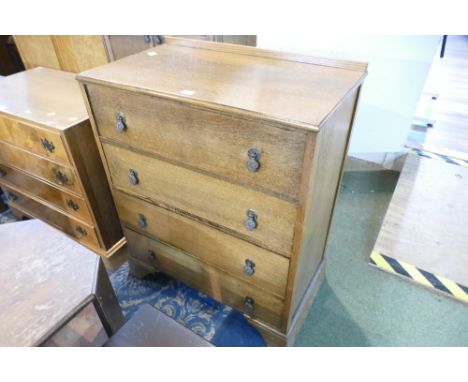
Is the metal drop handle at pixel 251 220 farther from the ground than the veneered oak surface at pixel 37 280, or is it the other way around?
the metal drop handle at pixel 251 220

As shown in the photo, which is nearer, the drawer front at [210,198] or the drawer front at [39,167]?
the drawer front at [210,198]

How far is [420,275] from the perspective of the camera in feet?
5.74

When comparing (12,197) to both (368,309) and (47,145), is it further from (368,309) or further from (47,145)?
(368,309)

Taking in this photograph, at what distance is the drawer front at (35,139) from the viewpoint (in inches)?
56.6

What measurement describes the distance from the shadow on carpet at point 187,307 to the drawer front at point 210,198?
61 centimetres

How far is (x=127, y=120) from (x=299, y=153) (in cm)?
62

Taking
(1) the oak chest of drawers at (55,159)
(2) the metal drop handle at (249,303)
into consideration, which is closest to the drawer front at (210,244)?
(2) the metal drop handle at (249,303)

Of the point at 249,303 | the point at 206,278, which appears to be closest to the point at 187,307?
the point at 206,278

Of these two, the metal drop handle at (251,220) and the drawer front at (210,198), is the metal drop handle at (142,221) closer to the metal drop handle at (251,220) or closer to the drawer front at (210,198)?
the drawer front at (210,198)

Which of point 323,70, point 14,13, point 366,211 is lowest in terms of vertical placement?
point 366,211

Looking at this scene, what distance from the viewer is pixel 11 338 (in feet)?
2.74

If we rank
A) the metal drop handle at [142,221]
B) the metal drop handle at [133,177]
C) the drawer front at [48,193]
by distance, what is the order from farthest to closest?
the drawer front at [48,193]
the metal drop handle at [142,221]
the metal drop handle at [133,177]

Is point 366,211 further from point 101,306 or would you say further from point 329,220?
point 101,306
